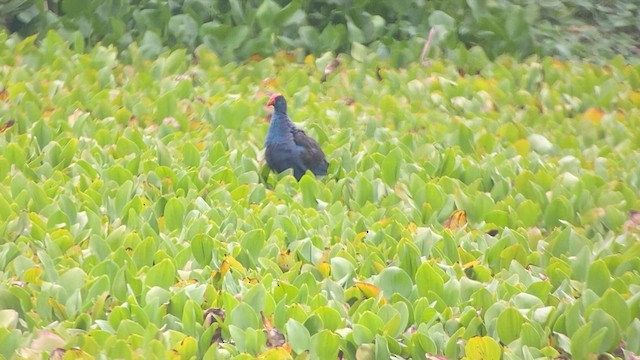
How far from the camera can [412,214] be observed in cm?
468

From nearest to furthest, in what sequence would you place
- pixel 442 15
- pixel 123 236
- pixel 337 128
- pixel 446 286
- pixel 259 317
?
1. pixel 259 317
2. pixel 446 286
3. pixel 123 236
4. pixel 337 128
5. pixel 442 15

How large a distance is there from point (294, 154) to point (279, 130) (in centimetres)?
23

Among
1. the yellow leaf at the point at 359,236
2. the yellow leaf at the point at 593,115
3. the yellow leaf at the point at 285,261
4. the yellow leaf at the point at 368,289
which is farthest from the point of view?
the yellow leaf at the point at 593,115

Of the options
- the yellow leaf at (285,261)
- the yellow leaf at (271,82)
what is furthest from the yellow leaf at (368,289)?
the yellow leaf at (271,82)

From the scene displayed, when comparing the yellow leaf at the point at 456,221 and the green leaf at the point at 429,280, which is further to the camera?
the yellow leaf at the point at 456,221

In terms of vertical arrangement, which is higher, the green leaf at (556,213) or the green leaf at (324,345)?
the green leaf at (324,345)

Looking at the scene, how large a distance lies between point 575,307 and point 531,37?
4659 millimetres

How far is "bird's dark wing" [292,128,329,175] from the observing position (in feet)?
17.2

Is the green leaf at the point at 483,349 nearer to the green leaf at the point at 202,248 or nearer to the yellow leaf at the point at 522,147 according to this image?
the green leaf at the point at 202,248

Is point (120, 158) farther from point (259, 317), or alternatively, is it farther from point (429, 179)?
point (259, 317)

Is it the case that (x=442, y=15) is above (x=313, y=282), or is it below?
below

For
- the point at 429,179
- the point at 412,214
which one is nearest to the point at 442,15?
the point at 429,179

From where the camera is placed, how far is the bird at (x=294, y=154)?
206 inches

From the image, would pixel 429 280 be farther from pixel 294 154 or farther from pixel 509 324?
pixel 294 154
